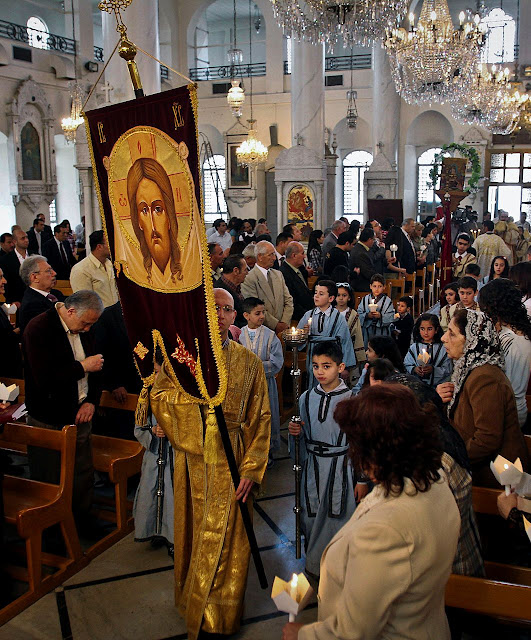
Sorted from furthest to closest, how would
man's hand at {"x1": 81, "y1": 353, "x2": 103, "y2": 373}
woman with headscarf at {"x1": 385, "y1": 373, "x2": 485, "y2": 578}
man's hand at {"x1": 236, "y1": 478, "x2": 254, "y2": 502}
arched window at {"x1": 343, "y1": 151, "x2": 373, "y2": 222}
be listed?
arched window at {"x1": 343, "y1": 151, "x2": 373, "y2": 222}
man's hand at {"x1": 81, "y1": 353, "x2": 103, "y2": 373}
man's hand at {"x1": 236, "y1": 478, "x2": 254, "y2": 502}
woman with headscarf at {"x1": 385, "y1": 373, "x2": 485, "y2": 578}

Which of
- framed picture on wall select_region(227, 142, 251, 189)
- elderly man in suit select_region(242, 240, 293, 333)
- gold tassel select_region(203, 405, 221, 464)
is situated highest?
framed picture on wall select_region(227, 142, 251, 189)

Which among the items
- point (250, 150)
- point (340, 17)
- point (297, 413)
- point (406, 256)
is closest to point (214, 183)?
point (250, 150)

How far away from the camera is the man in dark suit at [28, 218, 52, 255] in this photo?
1314cm

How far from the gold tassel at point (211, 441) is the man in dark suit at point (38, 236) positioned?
1054 centimetres

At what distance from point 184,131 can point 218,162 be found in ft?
78.4

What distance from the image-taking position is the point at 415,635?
6.36 ft

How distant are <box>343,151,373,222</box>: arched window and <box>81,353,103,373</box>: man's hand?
2208 cm

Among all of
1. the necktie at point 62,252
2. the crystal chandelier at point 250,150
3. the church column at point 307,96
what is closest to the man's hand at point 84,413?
the necktie at point 62,252

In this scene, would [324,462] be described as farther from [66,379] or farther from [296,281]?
[296,281]

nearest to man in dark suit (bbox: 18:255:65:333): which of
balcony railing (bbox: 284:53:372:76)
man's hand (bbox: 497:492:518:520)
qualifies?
man's hand (bbox: 497:492:518:520)

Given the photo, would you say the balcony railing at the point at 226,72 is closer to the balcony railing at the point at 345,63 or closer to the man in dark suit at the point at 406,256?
the balcony railing at the point at 345,63

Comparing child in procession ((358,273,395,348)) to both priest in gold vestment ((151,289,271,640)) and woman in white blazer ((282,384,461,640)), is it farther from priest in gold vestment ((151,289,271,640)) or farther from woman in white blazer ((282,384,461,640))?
woman in white blazer ((282,384,461,640))

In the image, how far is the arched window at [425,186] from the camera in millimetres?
24656

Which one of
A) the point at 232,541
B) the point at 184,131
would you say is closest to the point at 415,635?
the point at 232,541
